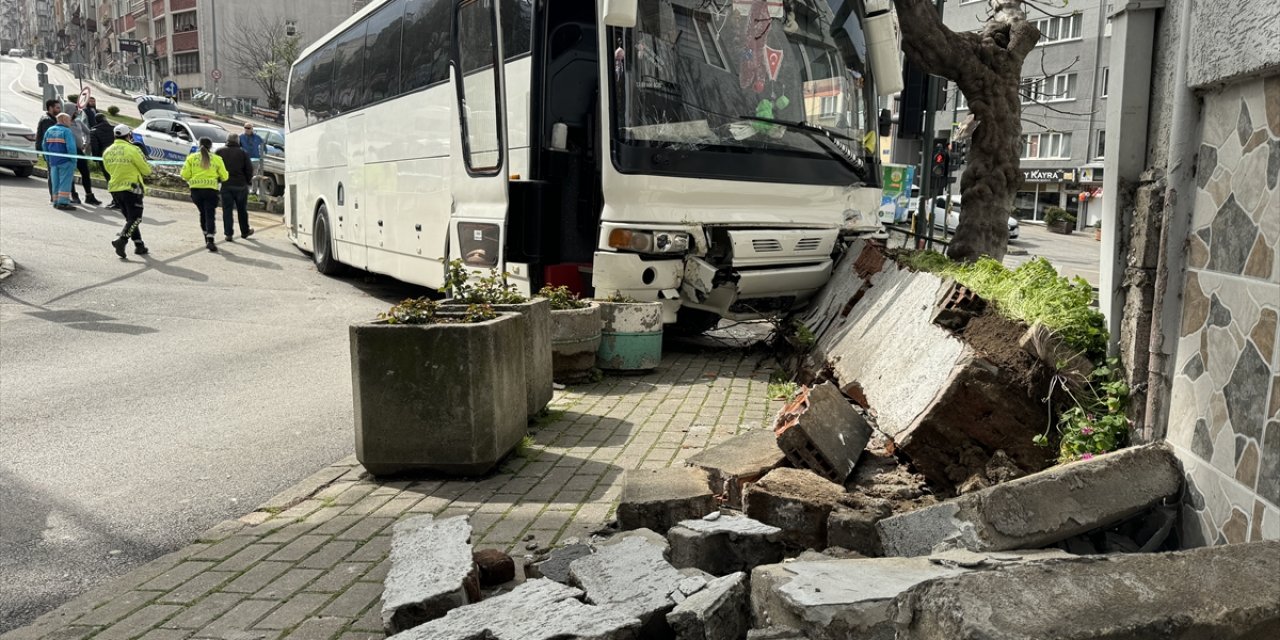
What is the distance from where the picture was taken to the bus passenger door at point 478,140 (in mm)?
9391

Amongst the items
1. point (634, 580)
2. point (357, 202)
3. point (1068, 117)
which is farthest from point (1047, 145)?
point (634, 580)

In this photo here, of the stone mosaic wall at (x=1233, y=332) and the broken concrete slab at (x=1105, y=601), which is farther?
the stone mosaic wall at (x=1233, y=332)

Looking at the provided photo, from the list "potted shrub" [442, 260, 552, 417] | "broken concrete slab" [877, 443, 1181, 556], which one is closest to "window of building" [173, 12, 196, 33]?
"potted shrub" [442, 260, 552, 417]

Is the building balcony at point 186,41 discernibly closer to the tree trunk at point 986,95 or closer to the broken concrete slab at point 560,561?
the tree trunk at point 986,95

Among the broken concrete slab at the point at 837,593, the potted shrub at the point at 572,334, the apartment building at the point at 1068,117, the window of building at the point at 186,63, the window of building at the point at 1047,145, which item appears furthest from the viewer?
the window of building at the point at 186,63

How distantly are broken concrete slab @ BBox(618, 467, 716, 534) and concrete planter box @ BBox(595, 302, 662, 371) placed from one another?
4149 millimetres

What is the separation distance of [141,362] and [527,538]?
630 centimetres

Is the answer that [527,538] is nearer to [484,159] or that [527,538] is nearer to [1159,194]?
[1159,194]

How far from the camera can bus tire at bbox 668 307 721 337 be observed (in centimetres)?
1075

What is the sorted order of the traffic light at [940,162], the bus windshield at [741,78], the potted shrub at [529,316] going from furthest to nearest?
the traffic light at [940,162]
the bus windshield at [741,78]
the potted shrub at [529,316]

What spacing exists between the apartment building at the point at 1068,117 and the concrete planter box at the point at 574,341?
4236cm

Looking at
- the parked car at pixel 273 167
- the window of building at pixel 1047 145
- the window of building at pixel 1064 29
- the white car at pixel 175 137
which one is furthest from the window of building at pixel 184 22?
the window of building at pixel 1047 145

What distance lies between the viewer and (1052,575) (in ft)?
7.88

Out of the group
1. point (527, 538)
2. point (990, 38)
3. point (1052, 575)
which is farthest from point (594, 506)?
point (990, 38)
